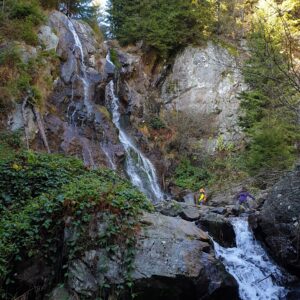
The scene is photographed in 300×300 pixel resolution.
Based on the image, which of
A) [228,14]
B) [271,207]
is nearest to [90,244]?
[271,207]

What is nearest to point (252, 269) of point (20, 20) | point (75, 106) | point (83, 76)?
point (75, 106)

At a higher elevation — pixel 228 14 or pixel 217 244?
pixel 228 14

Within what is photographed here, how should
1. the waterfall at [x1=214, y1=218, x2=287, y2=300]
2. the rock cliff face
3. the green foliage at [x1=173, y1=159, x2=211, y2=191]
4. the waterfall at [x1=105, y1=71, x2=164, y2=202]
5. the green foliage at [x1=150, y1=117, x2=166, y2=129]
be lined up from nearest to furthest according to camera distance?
1. the waterfall at [x1=214, y1=218, x2=287, y2=300]
2. the rock cliff face
3. the waterfall at [x1=105, y1=71, x2=164, y2=202]
4. the green foliage at [x1=173, y1=159, x2=211, y2=191]
5. the green foliage at [x1=150, y1=117, x2=166, y2=129]

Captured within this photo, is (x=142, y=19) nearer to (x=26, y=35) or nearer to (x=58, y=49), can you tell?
(x=58, y=49)

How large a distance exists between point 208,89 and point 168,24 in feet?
17.8

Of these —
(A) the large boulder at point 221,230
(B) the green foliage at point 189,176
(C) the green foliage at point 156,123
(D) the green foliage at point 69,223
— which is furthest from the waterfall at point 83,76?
(D) the green foliage at point 69,223

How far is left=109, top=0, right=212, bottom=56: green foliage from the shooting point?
24.0 m

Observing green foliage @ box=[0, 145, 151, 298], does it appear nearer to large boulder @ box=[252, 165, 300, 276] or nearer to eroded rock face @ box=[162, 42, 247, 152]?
large boulder @ box=[252, 165, 300, 276]

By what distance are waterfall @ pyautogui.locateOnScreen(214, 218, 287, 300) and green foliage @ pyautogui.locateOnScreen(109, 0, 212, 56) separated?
1793 cm

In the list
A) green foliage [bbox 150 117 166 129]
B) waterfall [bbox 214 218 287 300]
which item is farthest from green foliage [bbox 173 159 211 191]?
waterfall [bbox 214 218 287 300]

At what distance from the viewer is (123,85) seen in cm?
2192

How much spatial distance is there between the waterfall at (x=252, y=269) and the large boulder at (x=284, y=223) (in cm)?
32

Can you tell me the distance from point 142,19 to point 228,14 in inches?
252

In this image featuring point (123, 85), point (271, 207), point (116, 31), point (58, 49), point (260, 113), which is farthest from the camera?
point (116, 31)
